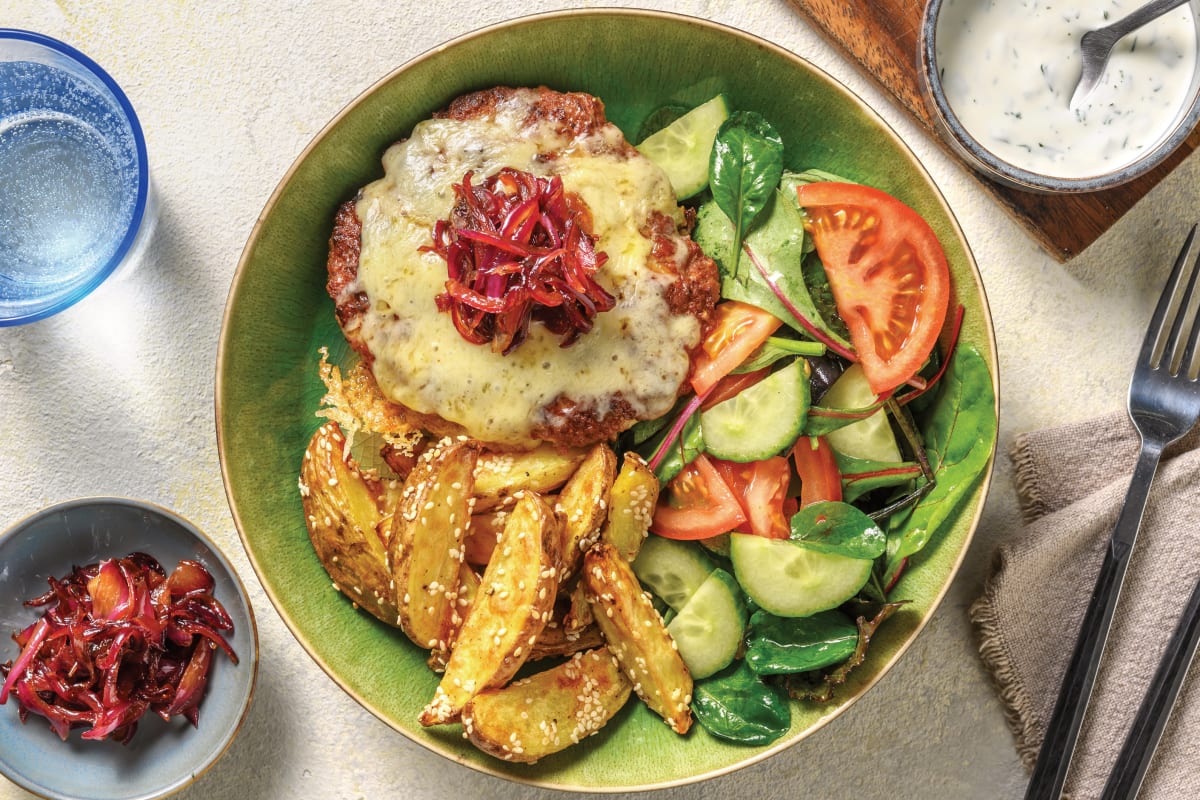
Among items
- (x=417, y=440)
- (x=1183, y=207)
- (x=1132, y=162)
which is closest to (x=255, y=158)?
(x=417, y=440)

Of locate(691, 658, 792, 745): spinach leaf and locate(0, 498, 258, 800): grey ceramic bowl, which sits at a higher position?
locate(691, 658, 792, 745): spinach leaf

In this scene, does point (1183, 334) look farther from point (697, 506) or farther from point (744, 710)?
point (744, 710)

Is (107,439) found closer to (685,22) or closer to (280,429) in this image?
(280,429)

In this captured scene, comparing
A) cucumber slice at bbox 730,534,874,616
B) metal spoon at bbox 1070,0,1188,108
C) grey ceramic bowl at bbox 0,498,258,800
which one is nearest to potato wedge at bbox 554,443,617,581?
cucumber slice at bbox 730,534,874,616

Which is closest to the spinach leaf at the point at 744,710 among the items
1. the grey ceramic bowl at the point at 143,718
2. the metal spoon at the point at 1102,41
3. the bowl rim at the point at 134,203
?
the grey ceramic bowl at the point at 143,718

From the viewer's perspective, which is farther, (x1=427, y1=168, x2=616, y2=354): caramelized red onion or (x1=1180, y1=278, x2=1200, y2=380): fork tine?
(x1=1180, y1=278, x2=1200, y2=380): fork tine

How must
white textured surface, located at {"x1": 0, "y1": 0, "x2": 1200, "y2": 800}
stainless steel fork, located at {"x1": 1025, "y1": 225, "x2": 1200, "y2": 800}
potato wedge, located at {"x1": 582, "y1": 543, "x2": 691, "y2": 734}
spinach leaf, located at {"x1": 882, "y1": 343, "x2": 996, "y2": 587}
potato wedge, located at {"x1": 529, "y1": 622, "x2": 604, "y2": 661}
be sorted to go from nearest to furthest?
potato wedge, located at {"x1": 582, "y1": 543, "x2": 691, "y2": 734} < spinach leaf, located at {"x1": 882, "y1": 343, "x2": 996, "y2": 587} < potato wedge, located at {"x1": 529, "y1": 622, "x2": 604, "y2": 661} < stainless steel fork, located at {"x1": 1025, "y1": 225, "x2": 1200, "y2": 800} < white textured surface, located at {"x1": 0, "y1": 0, "x2": 1200, "y2": 800}

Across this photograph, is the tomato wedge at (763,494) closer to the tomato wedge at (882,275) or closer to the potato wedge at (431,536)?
the tomato wedge at (882,275)

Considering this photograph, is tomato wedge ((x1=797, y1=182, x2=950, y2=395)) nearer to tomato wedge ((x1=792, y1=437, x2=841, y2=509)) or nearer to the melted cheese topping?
tomato wedge ((x1=792, y1=437, x2=841, y2=509))
